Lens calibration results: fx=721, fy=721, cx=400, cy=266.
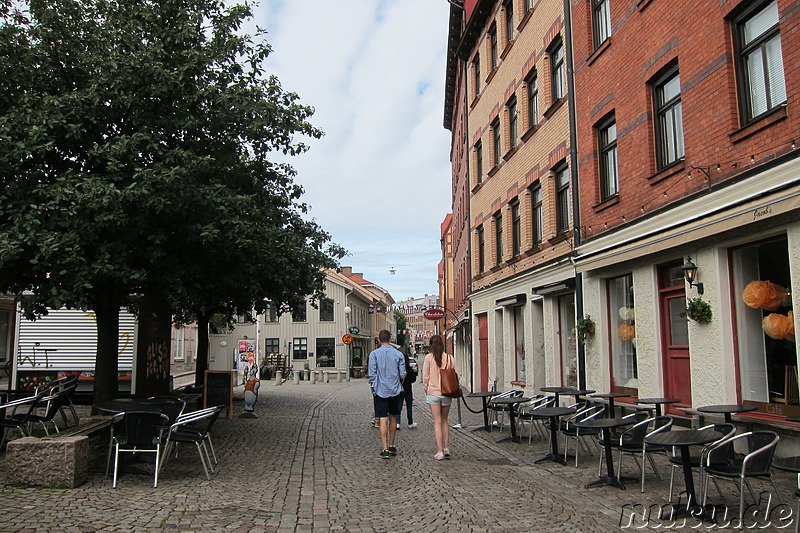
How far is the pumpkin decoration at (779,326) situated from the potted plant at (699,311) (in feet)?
2.67

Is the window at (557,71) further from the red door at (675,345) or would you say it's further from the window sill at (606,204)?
the red door at (675,345)

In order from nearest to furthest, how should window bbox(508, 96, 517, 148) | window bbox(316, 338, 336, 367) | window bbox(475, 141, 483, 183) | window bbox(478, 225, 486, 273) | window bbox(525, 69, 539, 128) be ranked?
window bbox(525, 69, 539, 128)
window bbox(508, 96, 517, 148)
window bbox(478, 225, 486, 273)
window bbox(475, 141, 483, 183)
window bbox(316, 338, 336, 367)

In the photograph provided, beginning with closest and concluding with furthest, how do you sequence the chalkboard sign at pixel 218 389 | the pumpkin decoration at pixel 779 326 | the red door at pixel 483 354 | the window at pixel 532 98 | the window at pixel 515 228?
the pumpkin decoration at pixel 779 326, the chalkboard sign at pixel 218 389, the window at pixel 532 98, the window at pixel 515 228, the red door at pixel 483 354

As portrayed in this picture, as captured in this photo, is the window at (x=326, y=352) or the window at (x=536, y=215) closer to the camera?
the window at (x=536, y=215)

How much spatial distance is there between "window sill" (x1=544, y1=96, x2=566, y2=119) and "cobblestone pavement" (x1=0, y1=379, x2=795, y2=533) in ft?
23.8

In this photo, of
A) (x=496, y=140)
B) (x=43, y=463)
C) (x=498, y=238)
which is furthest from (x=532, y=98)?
(x=43, y=463)

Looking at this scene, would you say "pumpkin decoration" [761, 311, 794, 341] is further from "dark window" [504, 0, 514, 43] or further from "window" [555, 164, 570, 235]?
"dark window" [504, 0, 514, 43]

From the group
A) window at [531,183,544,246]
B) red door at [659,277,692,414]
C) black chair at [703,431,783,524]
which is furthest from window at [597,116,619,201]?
black chair at [703,431,783,524]

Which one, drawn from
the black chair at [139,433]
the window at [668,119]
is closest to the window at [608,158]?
the window at [668,119]

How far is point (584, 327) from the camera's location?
12.9 metres

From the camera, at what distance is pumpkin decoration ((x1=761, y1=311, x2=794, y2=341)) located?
7973 mm

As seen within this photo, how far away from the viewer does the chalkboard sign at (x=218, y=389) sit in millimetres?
15055

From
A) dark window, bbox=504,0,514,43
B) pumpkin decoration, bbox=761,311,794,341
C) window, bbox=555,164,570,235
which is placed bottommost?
pumpkin decoration, bbox=761,311,794,341

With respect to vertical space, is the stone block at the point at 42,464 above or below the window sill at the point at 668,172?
below
